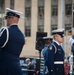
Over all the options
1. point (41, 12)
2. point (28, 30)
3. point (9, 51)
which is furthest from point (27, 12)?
point (9, 51)

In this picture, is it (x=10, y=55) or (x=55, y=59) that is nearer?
(x=10, y=55)

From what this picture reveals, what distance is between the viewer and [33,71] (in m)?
19.1

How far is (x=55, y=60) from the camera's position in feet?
28.2

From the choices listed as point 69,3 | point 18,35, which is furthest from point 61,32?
point 69,3

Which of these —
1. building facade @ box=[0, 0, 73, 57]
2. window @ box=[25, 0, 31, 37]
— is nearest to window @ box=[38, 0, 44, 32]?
building facade @ box=[0, 0, 73, 57]

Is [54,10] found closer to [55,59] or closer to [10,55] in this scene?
[55,59]

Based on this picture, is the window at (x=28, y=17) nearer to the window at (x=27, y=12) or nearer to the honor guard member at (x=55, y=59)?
the window at (x=27, y=12)

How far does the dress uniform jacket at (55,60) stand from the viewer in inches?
334

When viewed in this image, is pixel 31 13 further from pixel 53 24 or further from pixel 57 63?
pixel 57 63

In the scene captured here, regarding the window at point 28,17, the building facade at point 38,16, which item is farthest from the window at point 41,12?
the window at point 28,17

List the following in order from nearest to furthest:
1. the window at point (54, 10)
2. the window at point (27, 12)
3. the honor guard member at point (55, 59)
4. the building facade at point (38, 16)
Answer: the honor guard member at point (55, 59) → the building facade at point (38, 16) → the window at point (54, 10) → the window at point (27, 12)

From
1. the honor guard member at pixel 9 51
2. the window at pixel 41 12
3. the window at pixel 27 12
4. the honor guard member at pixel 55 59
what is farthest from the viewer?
the window at pixel 27 12

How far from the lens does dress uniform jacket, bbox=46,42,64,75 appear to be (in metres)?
8.49

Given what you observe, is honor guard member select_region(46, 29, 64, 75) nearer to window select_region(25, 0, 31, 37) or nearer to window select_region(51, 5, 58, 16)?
window select_region(51, 5, 58, 16)
